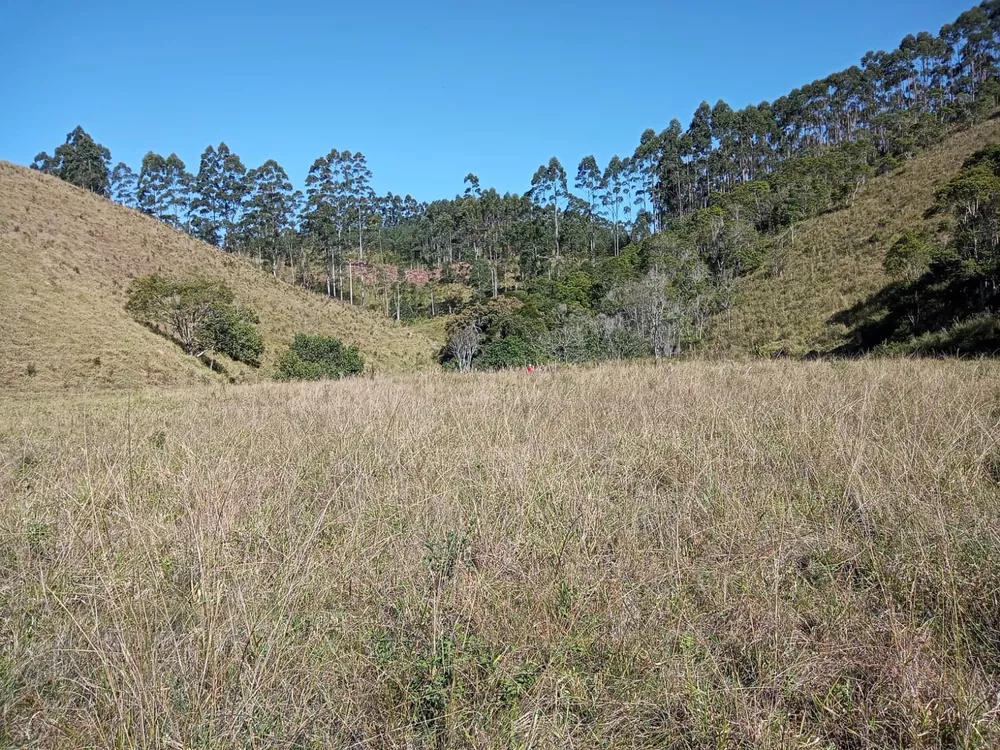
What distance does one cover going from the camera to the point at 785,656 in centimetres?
173

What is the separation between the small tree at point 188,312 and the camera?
2855 cm

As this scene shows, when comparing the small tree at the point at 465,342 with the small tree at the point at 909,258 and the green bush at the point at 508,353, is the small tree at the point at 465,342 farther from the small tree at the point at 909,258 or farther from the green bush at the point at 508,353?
the small tree at the point at 909,258

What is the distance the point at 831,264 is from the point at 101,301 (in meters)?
38.7

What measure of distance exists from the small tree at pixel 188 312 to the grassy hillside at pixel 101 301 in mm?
1379

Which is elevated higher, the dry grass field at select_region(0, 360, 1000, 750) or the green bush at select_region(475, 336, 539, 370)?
the green bush at select_region(475, 336, 539, 370)

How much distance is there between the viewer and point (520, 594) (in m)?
2.13

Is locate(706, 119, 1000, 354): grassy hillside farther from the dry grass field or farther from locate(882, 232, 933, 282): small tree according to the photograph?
the dry grass field

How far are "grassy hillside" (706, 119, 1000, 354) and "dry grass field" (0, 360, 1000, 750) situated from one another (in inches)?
854

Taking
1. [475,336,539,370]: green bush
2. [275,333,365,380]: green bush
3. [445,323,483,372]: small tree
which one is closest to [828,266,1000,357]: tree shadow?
[475,336,539,370]: green bush

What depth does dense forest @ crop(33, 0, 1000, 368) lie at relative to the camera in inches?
1230

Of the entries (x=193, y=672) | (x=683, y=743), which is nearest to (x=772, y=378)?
(x=683, y=743)

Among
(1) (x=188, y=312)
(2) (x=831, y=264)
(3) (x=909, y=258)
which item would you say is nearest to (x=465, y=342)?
(1) (x=188, y=312)

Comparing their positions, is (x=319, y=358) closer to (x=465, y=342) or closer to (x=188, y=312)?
(x=188, y=312)

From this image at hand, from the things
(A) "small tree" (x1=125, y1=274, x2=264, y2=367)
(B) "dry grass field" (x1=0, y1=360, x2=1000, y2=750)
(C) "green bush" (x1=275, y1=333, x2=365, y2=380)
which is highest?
(A) "small tree" (x1=125, y1=274, x2=264, y2=367)
